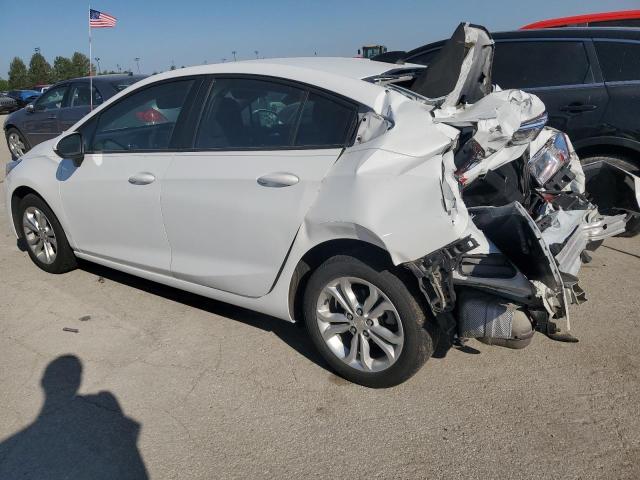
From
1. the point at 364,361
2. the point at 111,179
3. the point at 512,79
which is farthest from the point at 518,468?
the point at 512,79

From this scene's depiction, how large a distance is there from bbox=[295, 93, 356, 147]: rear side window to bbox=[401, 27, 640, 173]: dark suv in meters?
2.91

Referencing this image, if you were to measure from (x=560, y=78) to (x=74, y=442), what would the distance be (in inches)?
191

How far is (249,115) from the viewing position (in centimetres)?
329

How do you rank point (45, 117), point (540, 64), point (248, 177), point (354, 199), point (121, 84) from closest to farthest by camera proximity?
point (354, 199) < point (248, 177) < point (540, 64) < point (121, 84) < point (45, 117)

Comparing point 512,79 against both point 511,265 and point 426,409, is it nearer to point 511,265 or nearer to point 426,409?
point 511,265

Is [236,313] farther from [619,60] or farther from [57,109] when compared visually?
[57,109]

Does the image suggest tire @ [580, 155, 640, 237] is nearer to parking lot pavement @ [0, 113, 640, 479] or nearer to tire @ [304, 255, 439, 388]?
parking lot pavement @ [0, 113, 640, 479]

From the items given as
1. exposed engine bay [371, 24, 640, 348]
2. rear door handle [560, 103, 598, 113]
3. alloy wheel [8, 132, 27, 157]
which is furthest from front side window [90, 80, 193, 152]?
alloy wheel [8, 132, 27, 157]

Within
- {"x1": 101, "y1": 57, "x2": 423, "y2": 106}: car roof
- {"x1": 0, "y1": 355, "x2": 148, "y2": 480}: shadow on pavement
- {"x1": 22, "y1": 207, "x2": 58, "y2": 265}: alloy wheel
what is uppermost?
{"x1": 101, "y1": 57, "x2": 423, "y2": 106}: car roof

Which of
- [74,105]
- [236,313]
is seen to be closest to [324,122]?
[236,313]

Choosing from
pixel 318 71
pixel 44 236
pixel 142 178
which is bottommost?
pixel 44 236

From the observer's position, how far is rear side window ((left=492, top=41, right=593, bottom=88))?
5.04m

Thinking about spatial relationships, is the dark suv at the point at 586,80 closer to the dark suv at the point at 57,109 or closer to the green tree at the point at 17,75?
the dark suv at the point at 57,109

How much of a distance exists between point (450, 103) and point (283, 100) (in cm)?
93
